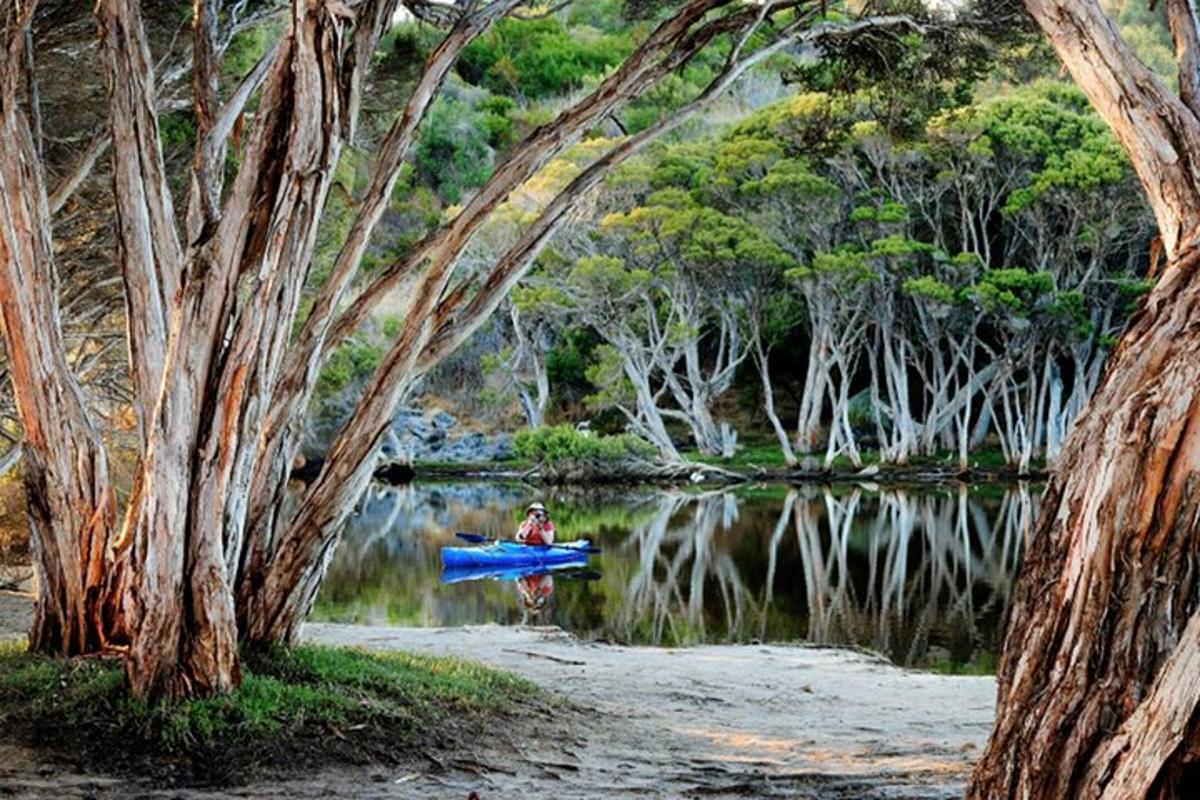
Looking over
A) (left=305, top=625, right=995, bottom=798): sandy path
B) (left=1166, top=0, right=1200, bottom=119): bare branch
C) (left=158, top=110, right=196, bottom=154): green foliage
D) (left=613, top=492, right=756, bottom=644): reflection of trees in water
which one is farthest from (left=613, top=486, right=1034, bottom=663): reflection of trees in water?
(left=1166, top=0, right=1200, bottom=119): bare branch

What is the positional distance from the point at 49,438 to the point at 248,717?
204cm

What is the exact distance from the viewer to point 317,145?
638 cm

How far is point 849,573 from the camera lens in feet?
66.4

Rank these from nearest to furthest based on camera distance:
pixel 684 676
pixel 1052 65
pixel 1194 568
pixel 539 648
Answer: pixel 1194 568
pixel 1052 65
pixel 684 676
pixel 539 648

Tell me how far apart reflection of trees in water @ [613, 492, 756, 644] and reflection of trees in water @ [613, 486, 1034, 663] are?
0.07ft

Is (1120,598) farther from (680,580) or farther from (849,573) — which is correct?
(849,573)

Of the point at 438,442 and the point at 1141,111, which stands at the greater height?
the point at 438,442

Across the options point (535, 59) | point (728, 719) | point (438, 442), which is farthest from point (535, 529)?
point (535, 59)

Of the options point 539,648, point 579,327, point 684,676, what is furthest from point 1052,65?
point 579,327

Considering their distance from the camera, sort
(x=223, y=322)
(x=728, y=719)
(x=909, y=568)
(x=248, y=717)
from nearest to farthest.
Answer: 1. (x=248, y=717)
2. (x=223, y=322)
3. (x=728, y=719)
4. (x=909, y=568)

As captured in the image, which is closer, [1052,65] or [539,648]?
[1052,65]

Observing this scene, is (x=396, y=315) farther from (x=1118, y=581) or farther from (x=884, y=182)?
(x=1118, y=581)

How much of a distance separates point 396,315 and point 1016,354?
1934 cm

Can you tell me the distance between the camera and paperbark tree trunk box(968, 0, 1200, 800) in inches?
146
